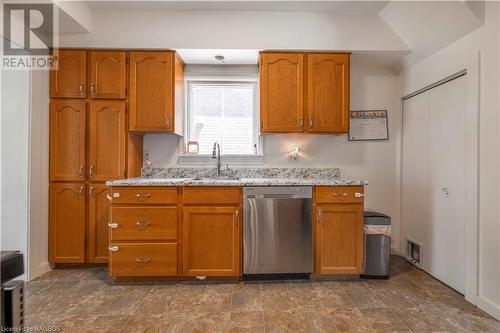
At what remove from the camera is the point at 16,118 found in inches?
97.2

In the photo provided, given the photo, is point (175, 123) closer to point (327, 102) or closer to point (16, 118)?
point (16, 118)

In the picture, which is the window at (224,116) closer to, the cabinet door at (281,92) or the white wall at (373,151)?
the cabinet door at (281,92)

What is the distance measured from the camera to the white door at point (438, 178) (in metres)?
2.32

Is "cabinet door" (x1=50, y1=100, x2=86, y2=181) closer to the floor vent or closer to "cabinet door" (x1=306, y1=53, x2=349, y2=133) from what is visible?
"cabinet door" (x1=306, y1=53, x2=349, y2=133)

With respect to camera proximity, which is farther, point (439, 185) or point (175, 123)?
point (175, 123)

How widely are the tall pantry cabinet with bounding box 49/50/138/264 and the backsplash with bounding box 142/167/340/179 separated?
0.51m

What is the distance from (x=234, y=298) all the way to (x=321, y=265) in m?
0.85

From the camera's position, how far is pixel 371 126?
3186 millimetres

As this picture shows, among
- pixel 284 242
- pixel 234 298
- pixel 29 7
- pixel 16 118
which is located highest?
pixel 29 7

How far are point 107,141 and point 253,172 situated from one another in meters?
1.59

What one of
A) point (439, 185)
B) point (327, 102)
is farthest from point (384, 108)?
point (439, 185)

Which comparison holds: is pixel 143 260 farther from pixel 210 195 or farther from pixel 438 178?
A: pixel 438 178

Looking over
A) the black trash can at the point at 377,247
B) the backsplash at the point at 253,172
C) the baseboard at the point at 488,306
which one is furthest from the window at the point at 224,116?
the baseboard at the point at 488,306

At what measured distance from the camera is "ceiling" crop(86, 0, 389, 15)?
2.56 meters
